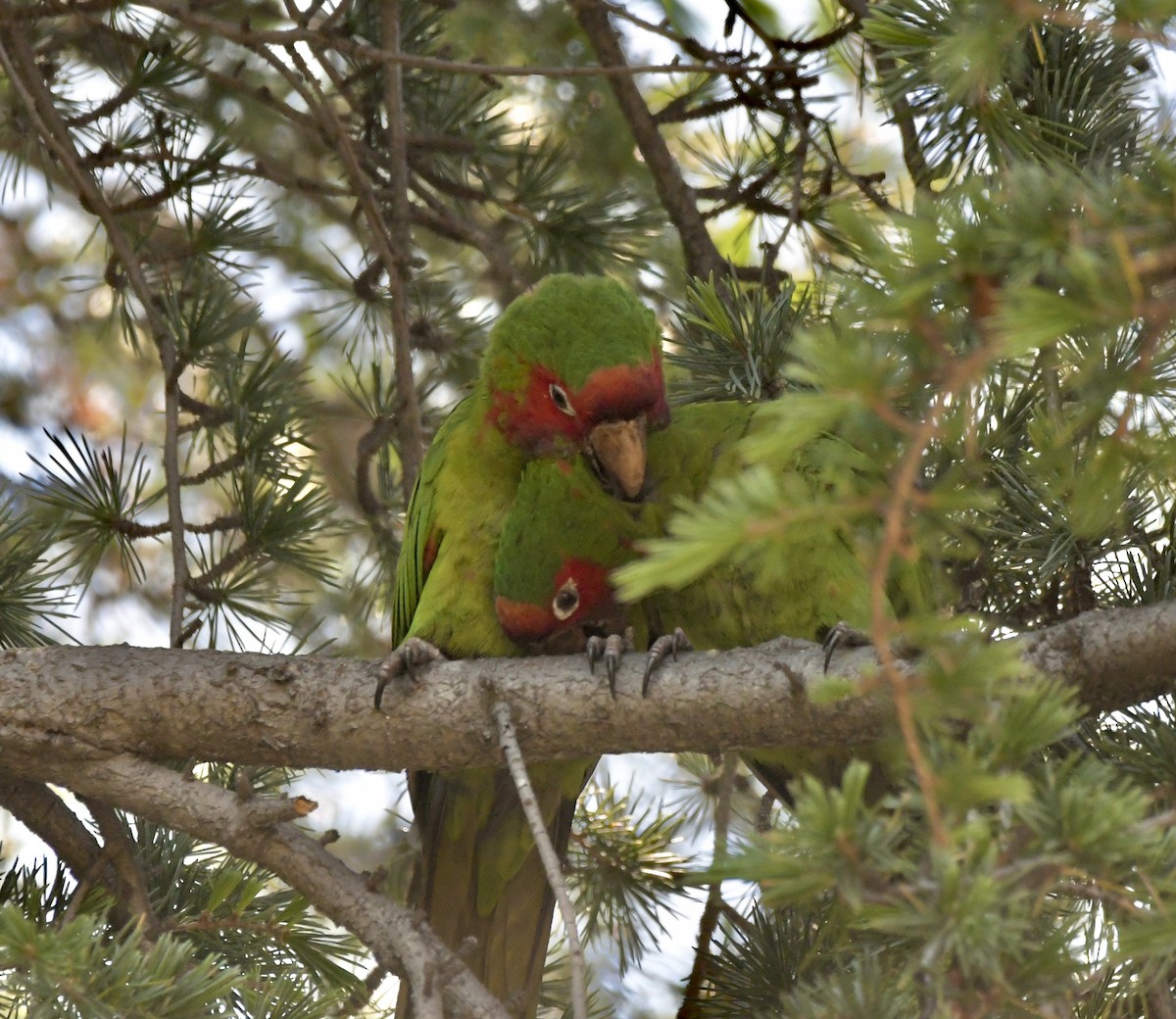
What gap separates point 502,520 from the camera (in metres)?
2.65

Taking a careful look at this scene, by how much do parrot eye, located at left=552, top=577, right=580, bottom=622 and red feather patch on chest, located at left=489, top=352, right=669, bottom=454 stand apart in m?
0.29

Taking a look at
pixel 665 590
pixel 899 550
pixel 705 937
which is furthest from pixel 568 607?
pixel 899 550

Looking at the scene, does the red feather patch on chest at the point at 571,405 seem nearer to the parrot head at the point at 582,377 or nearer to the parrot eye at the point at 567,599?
the parrot head at the point at 582,377

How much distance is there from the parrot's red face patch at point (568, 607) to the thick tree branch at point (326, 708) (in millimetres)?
242

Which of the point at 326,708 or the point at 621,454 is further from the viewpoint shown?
the point at 621,454

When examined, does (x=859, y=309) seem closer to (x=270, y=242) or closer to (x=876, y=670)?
(x=876, y=670)

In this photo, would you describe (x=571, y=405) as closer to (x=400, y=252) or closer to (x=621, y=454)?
(x=621, y=454)

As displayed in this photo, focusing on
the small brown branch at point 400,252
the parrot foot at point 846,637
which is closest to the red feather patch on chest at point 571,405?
the small brown branch at point 400,252

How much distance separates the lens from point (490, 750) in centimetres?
219

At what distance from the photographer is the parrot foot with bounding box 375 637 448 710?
2.22 meters

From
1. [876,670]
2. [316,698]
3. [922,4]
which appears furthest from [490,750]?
[922,4]

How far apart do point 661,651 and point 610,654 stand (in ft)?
0.29

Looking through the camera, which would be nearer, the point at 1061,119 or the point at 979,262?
the point at 979,262

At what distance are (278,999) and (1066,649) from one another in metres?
1.22
